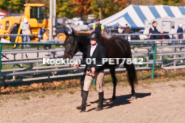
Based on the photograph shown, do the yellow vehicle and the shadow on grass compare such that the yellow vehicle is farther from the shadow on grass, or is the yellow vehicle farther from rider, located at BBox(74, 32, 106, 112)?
rider, located at BBox(74, 32, 106, 112)

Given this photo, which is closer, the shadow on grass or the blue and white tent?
the shadow on grass

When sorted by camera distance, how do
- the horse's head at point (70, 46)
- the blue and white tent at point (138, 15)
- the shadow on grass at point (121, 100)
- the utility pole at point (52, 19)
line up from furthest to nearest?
the blue and white tent at point (138, 15), the utility pole at point (52, 19), the shadow on grass at point (121, 100), the horse's head at point (70, 46)

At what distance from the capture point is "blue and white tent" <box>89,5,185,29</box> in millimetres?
34625

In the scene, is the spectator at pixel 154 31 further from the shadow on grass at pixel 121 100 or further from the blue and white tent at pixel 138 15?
the blue and white tent at pixel 138 15

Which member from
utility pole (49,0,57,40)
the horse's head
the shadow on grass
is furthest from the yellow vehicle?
the horse's head

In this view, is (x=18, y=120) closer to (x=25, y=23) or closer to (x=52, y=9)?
(x=52, y=9)

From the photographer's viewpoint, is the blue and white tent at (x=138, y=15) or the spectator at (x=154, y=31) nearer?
the spectator at (x=154, y=31)

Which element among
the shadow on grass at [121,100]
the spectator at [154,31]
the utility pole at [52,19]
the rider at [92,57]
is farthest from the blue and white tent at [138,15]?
the rider at [92,57]

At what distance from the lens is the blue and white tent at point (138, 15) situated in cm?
3462

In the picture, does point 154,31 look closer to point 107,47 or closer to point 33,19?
point 107,47

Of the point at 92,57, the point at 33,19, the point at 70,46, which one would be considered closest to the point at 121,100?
the point at 92,57

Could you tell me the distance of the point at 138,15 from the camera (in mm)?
35875

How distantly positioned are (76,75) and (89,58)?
378cm

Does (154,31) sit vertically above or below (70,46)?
above
